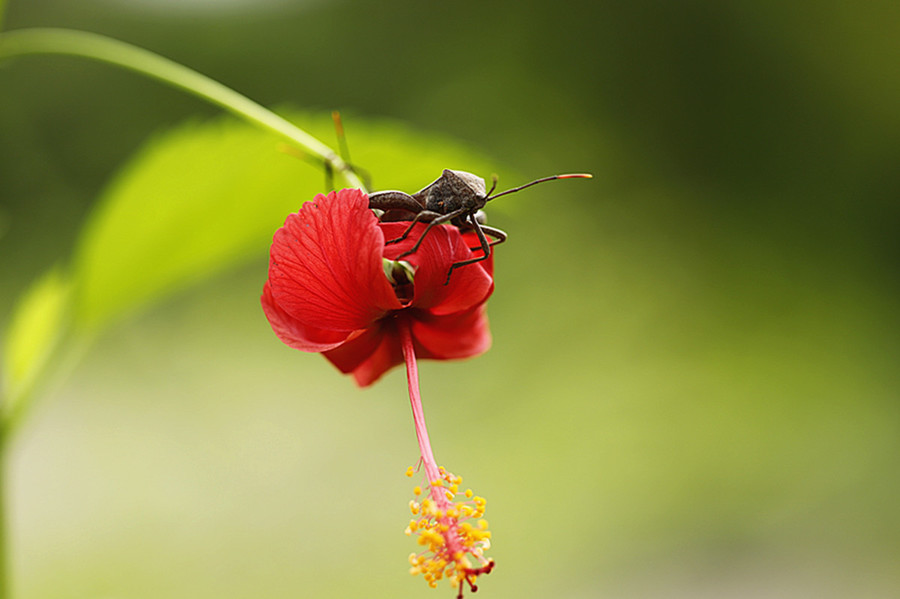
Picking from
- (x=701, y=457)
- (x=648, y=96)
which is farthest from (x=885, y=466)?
(x=648, y=96)

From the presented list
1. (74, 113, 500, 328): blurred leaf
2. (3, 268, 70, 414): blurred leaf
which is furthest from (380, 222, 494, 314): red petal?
(3, 268, 70, 414): blurred leaf

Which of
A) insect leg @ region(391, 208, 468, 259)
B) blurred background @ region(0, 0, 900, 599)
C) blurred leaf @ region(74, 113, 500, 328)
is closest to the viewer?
insect leg @ region(391, 208, 468, 259)

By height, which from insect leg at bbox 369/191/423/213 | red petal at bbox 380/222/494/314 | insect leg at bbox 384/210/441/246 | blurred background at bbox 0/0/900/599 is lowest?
red petal at bbox 380/222/494/314

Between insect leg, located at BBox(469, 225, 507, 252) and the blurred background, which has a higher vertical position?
the blurred background

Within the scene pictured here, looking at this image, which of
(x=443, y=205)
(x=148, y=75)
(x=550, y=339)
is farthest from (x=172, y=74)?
(x=550, y=339)

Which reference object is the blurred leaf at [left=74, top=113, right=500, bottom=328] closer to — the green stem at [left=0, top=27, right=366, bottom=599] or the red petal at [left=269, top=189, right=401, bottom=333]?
the green stem at [left=0, top=27, right=366, bottom=599]

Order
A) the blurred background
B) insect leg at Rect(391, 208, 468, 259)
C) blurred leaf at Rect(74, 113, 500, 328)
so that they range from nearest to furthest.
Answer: insect leg at Rect(391, 208, 468, 259) < blurred leaf at Rect(74, 113, 500, 328) < the blurred background

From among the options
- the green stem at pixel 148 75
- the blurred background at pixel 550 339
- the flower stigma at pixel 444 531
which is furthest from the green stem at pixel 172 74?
the blurred background at pixel 550 339

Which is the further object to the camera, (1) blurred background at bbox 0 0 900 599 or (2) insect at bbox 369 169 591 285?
(1) blurred background at bbox 0 0 900 599
